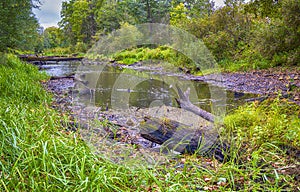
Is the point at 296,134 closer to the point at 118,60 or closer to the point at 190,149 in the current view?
the point at 190,149

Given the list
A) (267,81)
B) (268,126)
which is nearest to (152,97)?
(267,81)

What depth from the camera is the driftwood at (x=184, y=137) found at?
2723mm

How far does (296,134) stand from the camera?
2.43m

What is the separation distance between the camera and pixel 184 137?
293 centimetres

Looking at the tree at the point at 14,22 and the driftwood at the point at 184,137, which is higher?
the tree at the point at 14,22

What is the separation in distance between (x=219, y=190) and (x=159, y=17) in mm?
24979

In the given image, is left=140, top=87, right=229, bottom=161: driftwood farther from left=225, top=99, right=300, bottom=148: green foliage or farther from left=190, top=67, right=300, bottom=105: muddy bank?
left=190, top=67, right=300, bottom=105: muddy bank

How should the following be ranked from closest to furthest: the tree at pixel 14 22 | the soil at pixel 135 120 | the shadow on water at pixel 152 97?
the soil at pixel 135 120
the shadow on water at pixel 152 97
the tree at pixel 14 22

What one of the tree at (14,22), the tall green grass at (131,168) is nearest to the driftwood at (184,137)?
the tall green grass at (131,168)

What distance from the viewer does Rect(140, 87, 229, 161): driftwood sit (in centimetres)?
272

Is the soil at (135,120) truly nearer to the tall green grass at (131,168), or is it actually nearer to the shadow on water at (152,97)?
the shadow on water at (152,97)

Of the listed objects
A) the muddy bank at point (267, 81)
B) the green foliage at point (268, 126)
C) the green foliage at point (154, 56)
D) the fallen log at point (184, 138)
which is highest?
the green foliage at point (154, 56)

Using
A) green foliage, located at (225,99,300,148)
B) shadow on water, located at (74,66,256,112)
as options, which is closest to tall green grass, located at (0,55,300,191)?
green foliage, located at (225,99,300,148)

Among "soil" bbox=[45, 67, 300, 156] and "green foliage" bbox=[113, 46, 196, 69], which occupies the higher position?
"green foliage" bbox=[113, 46, 196, 69]
